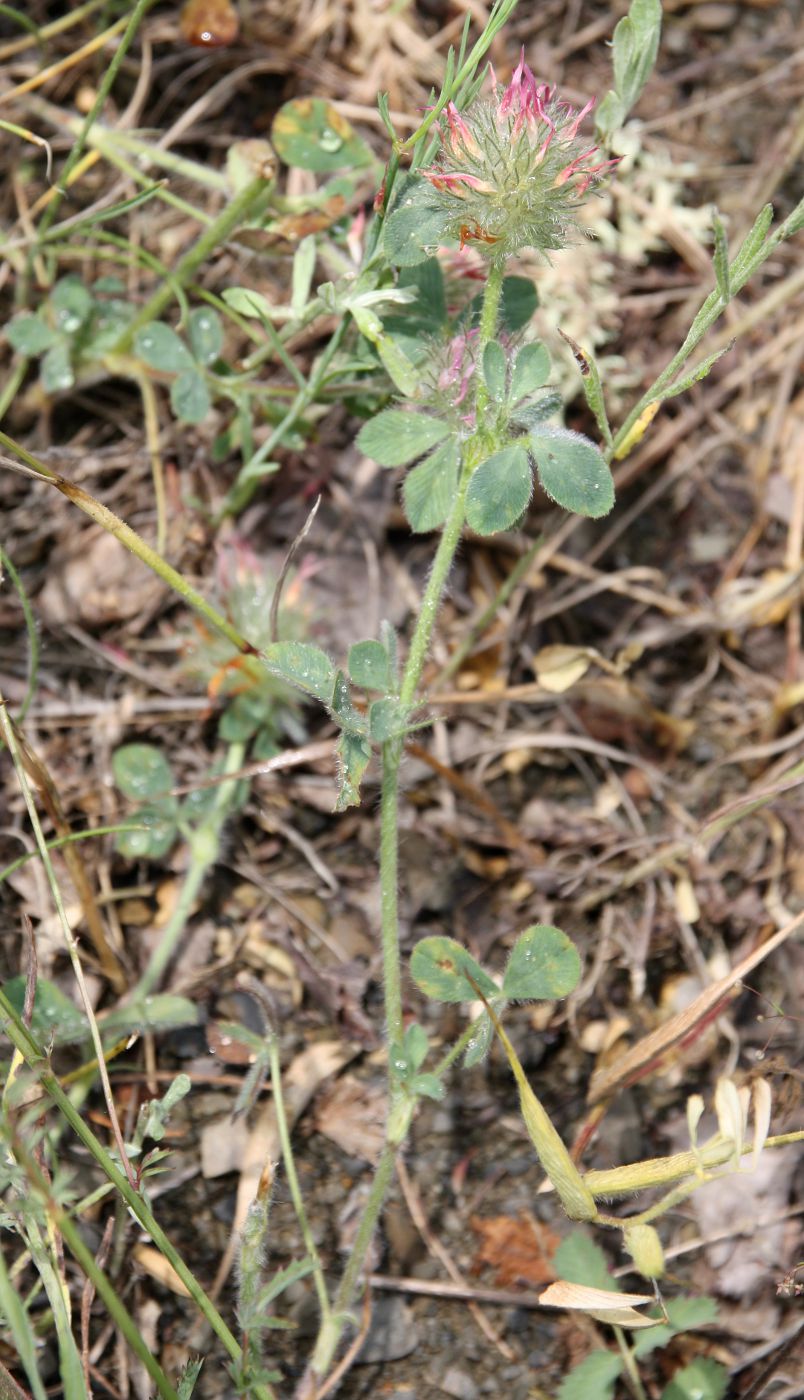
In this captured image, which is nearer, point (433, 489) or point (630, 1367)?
point (433, 489)

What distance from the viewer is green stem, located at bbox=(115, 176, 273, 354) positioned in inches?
83.7

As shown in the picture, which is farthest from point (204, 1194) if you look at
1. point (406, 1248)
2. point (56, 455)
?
point (56, 455)

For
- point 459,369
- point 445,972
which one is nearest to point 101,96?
point 459,369

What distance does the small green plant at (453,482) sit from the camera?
1.53 m

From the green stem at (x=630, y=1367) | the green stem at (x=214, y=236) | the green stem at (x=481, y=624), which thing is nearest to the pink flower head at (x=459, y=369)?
the green stem at (x=481, y=624)

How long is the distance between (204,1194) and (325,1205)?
0.21 metres

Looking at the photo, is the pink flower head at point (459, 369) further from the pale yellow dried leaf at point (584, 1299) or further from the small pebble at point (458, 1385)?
the small pebble at point (458, 1385)

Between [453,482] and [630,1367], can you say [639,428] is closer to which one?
[453,482]

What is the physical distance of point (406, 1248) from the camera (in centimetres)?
198

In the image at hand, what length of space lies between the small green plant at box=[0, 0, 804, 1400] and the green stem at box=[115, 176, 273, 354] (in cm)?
2

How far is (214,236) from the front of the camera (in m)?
2.17

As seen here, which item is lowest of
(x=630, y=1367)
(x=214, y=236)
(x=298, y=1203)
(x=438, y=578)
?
(x=630, y=1367)

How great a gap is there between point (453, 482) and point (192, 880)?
3.02ft

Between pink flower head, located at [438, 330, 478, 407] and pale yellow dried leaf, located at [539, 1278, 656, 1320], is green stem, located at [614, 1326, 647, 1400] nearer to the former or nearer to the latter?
pale yellow dried leaf, located at [539, 1278, 656, 1320]
